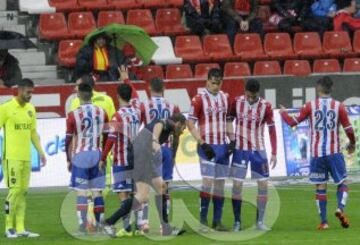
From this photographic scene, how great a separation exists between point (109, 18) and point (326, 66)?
5.23 meters

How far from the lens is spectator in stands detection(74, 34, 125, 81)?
2689 cm

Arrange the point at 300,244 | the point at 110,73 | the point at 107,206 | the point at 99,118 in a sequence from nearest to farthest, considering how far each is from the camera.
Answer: the point at 300,244 → the point at 99,118 → the point at 107,206 → the point at 110,73

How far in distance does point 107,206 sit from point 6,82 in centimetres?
672

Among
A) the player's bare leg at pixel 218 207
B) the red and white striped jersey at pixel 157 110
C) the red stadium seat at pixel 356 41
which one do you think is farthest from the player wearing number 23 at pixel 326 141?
the red stadium seat at pixel 356 41

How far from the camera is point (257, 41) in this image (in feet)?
101

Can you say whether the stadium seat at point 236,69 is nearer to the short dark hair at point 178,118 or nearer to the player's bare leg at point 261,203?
the player's bare leg at point 261,203

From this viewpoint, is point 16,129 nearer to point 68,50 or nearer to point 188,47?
point 68,50

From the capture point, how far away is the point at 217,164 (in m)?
18.6

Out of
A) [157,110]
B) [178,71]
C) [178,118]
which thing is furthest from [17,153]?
[178,71]

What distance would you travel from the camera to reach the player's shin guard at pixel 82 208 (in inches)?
709

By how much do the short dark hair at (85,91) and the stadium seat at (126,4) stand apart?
12993 mm

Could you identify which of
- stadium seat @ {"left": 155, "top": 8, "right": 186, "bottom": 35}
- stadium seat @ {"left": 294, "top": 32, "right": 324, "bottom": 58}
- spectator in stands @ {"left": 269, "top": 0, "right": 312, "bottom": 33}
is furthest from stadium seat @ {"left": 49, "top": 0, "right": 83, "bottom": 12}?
stadium seat @ {"left": 294, "top": 32, "right": 324, "bottom": 58}

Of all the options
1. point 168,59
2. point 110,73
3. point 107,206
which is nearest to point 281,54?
point 168,59

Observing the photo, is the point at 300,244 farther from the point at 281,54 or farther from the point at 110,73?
the point at 281,54
